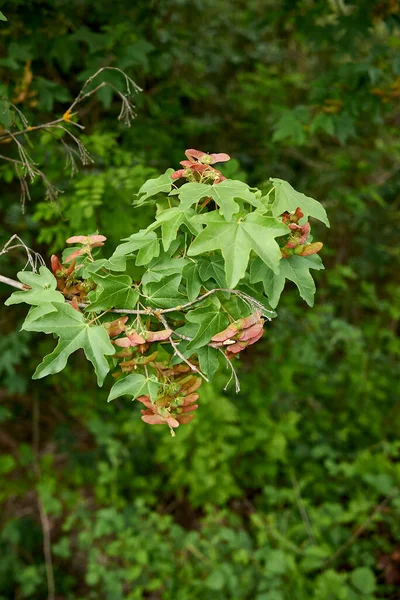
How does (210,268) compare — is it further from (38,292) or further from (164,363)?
(38,292)

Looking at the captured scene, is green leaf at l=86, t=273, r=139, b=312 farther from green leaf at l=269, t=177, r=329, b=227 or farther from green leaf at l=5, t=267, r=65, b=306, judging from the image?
green leaf at l=269, t=177, r=329, b=227

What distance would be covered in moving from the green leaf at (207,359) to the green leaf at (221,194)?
1.00 feet

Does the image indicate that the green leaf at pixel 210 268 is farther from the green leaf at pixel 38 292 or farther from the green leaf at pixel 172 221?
the green leaf at pixel 38 292

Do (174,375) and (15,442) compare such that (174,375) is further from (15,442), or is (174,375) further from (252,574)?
(15,442)

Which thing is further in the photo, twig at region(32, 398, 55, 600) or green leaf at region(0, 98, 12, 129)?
twig at region(32, 398, 55, 600)

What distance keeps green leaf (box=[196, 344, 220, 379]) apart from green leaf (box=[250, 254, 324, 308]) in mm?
175

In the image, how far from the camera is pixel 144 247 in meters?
1.09

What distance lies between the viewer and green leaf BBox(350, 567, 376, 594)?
2.34m

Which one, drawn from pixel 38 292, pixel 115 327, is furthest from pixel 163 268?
pixel 38 292

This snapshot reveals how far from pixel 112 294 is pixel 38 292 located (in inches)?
6.2

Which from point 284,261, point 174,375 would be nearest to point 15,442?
point 174,375

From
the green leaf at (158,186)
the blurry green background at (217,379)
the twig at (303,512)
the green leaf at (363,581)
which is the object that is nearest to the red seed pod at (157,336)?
the green leaf at (158,186)

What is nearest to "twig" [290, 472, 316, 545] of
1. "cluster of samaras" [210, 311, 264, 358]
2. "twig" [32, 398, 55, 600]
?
"twig" [32, 398, 55, 600]

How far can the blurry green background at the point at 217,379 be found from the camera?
7.13 feet
